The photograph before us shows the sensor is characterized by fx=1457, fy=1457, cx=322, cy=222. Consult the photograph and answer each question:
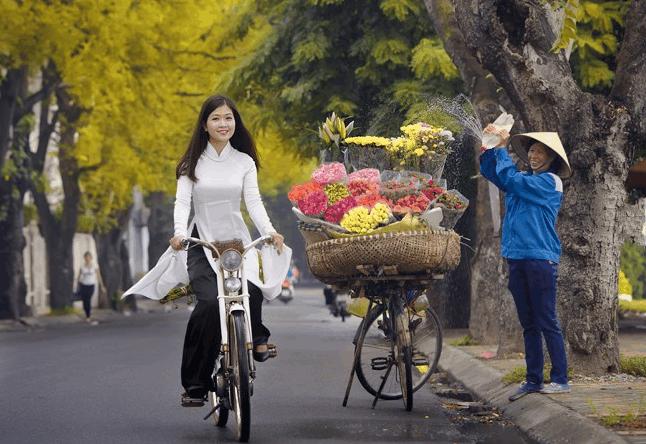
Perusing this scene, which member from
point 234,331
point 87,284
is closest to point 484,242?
point 234,331

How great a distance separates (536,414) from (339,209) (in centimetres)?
209

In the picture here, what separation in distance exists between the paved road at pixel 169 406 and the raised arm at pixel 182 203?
53.2 inches

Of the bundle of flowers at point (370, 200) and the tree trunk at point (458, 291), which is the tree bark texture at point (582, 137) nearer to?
the bundle of flowers at point (370, 200)

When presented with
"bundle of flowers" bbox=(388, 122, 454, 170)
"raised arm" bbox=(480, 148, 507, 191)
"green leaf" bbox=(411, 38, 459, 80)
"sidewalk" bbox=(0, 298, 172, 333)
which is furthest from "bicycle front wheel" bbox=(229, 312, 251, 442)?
"sidewalk" bbox=(0, 298, 172, 333)

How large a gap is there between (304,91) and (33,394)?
1099 cm

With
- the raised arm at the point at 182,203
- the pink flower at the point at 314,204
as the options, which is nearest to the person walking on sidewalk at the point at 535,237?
the pink flower at the point at 314,204

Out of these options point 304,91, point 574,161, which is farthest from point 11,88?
point 574,161

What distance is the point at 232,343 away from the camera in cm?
902

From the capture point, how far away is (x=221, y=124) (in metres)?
9.48

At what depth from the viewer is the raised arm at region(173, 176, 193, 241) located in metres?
9.21

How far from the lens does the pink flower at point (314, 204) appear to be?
34.8 ft

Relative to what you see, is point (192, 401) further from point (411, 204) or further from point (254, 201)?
point (411, 204)

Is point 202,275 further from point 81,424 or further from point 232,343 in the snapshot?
point 81,424

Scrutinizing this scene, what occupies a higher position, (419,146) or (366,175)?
(419,146)
